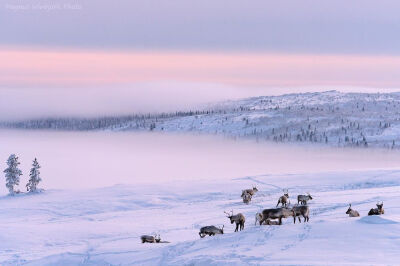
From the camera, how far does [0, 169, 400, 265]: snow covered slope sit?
23688 mm

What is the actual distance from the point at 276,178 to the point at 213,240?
127 ft

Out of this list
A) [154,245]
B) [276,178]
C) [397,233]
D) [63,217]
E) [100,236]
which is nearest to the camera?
[397,233]

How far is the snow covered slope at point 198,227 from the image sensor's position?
933 inches

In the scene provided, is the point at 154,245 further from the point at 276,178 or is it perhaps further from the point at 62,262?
the point at 276,178

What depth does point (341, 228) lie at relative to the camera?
1008 inches

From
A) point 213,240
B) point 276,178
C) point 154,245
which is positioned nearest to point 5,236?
point 154,245

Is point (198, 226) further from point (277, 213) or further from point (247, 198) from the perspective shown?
point (247, 198)

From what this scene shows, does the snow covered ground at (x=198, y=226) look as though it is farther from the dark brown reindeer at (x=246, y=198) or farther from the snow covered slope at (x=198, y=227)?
the dark brown reindeer at (x=246, y=198)

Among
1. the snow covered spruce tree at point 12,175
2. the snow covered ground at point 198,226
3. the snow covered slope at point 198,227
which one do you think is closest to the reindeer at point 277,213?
the snow covered slope at point 198,227

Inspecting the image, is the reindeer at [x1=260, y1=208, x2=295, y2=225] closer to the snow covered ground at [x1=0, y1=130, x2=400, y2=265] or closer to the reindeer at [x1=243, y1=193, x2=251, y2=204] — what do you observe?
the snow covered ground at [x1=0, y1=130, x2=400, y2=265]

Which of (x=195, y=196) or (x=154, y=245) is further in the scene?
(x=195, y=196)

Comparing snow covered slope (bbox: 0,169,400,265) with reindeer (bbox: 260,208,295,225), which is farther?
reindeer (bbox: 260,208,295,225)

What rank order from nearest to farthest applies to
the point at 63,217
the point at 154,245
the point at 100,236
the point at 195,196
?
the point at 154,245 < the point at 100,236 < the point at 63,217 < the point at 195,196

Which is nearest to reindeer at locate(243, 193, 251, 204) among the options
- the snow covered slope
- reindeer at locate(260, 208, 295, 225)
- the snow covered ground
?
the snow covered ground
